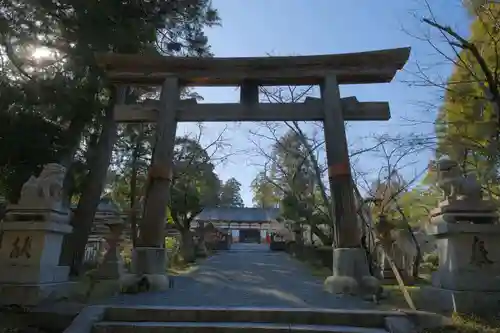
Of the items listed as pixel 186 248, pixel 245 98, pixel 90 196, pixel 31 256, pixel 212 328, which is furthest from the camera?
pixel 186 248

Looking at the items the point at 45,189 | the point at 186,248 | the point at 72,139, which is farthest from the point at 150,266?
the point at 186,248

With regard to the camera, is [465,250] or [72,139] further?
[72,139]

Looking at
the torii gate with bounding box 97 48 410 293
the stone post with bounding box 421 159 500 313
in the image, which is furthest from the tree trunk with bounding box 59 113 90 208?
the stone post with bounding box 421 159 500 313

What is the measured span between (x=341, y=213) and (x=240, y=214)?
1841 inches

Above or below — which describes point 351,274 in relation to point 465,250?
below

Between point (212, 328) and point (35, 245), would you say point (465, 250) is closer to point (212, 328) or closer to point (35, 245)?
point (212, 328)

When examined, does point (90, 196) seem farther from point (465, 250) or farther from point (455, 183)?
point (465, 250)

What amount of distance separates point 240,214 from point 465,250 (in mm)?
48616

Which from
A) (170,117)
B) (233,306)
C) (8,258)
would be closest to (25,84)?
(170,117)

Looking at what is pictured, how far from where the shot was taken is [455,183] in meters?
6.22

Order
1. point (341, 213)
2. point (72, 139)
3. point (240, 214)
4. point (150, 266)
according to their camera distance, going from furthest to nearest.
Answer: point (240, 214) < point (72, 139) < point (341, 213) < point (150, 266)

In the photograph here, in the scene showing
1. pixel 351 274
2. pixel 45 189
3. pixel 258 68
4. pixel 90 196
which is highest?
pixel 258 68

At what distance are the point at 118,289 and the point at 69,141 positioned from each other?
168 inches

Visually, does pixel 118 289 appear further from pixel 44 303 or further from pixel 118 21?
pixel 118 21
